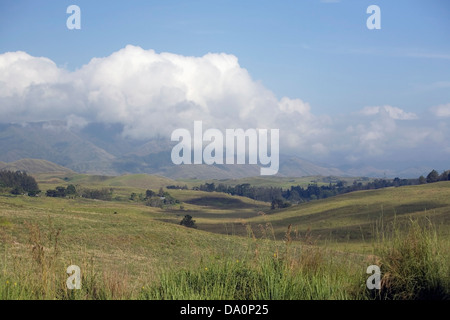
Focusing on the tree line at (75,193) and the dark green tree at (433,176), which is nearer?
the dark green tree at (433,176)

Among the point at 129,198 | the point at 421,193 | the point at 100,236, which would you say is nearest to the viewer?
the point at 100,236

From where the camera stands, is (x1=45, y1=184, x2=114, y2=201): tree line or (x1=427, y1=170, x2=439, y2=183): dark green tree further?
(x1=45, y1=184, x2=114, y2=201): tree line

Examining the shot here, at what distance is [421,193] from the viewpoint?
108 metres

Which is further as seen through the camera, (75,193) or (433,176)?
(75,193)

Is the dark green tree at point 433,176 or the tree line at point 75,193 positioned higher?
the dark green tree at point 433,176

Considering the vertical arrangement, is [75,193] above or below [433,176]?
below

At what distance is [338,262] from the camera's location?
11227mm

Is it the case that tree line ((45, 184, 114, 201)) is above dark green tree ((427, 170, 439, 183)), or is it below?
below
